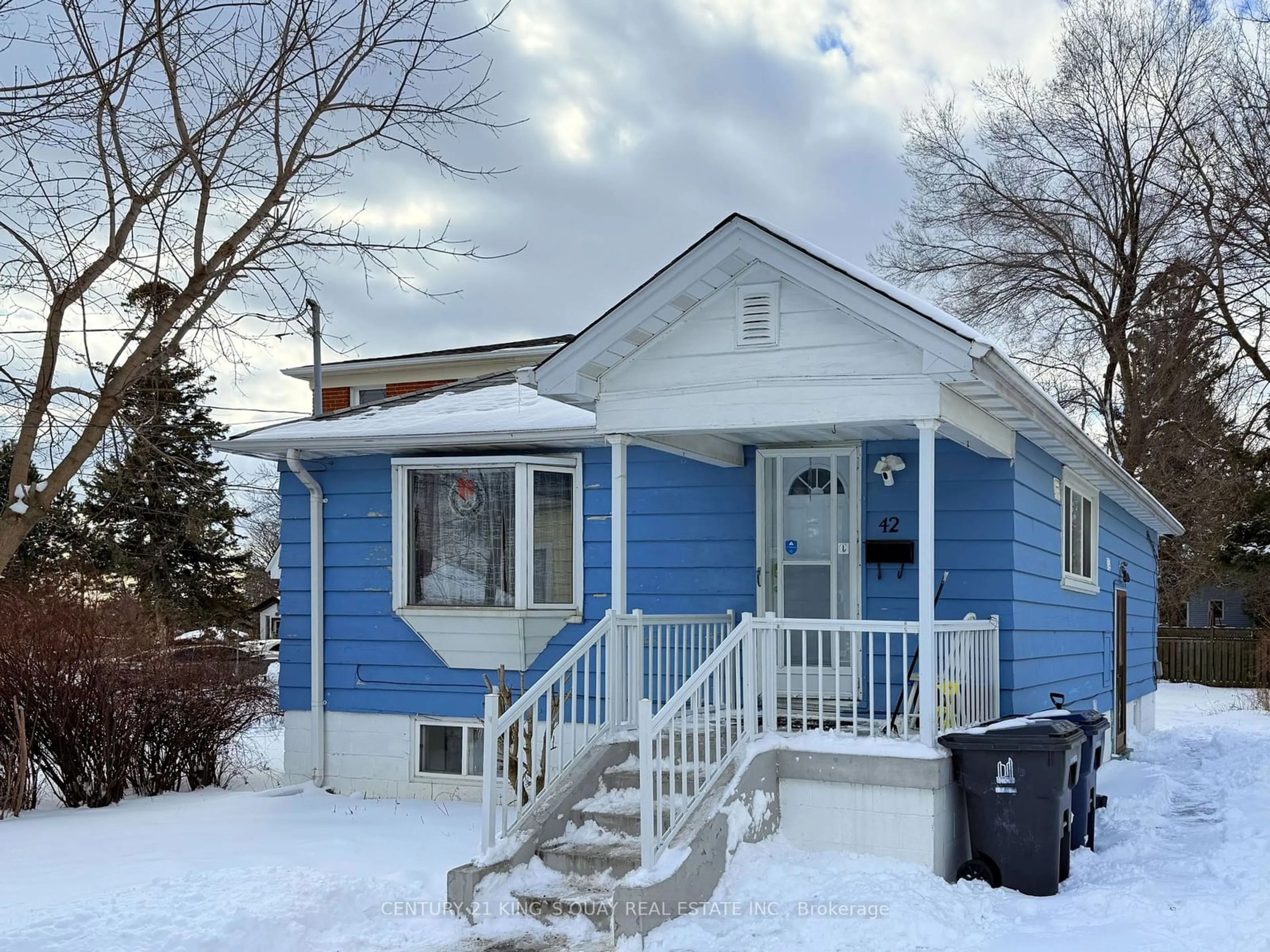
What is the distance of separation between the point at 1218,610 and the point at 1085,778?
3100 cm

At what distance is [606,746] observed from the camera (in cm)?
728

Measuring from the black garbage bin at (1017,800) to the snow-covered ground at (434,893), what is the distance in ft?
0.52

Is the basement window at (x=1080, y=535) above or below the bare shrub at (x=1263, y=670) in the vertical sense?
above

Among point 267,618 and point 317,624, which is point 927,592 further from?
point 267,618

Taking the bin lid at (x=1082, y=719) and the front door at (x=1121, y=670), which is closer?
the bin lid at (x=1082, y=719)

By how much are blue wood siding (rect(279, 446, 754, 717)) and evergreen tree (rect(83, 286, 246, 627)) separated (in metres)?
1.04

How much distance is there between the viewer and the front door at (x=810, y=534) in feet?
27.7

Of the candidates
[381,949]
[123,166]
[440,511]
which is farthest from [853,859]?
[123,166]

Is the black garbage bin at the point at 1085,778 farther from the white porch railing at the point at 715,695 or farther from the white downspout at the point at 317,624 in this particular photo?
the white downspout at the point at 317,624

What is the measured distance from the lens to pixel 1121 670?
13609 mm

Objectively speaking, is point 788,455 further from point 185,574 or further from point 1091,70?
point 185,574

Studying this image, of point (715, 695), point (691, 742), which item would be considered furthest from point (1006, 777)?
Result: point (691, 742)

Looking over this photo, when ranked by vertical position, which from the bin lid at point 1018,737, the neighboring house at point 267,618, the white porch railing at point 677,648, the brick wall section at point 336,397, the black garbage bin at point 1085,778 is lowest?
the neighboring house at point 267,618

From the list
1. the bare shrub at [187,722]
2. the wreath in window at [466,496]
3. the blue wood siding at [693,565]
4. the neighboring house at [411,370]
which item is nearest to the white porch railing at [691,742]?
the blue wood siding at [693,565]
